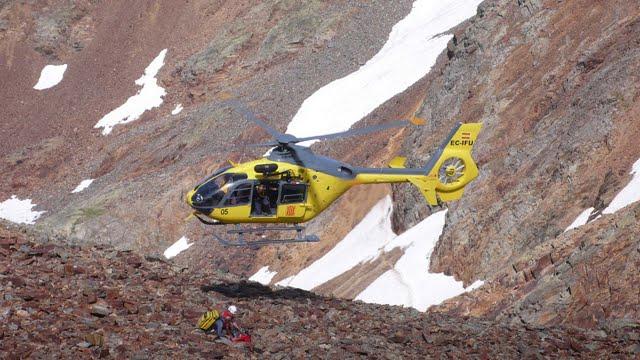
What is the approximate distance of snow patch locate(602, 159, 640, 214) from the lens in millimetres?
29041

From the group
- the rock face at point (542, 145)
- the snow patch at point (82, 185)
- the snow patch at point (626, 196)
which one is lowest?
the snow patch at point (82, 185)

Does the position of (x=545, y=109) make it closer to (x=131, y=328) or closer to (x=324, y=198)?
(x=324, y=198)

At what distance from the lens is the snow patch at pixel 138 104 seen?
8088cm

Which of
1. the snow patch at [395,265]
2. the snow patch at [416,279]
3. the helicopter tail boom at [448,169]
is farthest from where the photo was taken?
the snow patch at [395,265]

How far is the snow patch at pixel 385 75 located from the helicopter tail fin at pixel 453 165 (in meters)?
34.9

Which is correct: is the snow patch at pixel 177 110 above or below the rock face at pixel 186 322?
below

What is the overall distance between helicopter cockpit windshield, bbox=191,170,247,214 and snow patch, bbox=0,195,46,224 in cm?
4726

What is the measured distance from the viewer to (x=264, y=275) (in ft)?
163

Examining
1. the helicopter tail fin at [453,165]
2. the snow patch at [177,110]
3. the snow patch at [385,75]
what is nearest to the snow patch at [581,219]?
the helicopter tail fin at [453,165]

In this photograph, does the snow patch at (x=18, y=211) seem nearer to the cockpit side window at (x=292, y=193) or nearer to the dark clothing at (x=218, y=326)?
the cockpit side window at (x=292, y=193)

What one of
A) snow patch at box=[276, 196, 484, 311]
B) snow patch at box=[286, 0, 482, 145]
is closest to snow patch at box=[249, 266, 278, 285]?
snow patch at box=[276, 196, 484, 311]

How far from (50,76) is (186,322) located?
242ft

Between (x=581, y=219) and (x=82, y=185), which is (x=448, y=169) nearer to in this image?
(x=581, y=219)

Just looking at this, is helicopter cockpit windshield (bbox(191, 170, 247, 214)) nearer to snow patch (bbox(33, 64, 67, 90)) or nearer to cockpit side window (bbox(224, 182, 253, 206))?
cockpit side window (bbox(224, 182, 253, 206))
